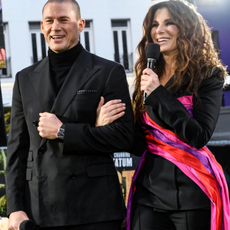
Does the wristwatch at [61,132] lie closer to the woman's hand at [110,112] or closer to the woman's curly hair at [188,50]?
the woman's hand at [110,112]

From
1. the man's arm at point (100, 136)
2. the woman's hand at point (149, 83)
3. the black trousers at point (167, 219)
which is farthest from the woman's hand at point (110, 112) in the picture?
the black trousers at point (167, 219)

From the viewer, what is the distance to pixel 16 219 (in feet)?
5.49

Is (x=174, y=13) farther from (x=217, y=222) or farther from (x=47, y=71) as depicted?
(x=217, y=222)

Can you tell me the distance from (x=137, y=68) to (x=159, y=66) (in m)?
0.18

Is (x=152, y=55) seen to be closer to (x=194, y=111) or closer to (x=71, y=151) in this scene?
(x=194, y=111)

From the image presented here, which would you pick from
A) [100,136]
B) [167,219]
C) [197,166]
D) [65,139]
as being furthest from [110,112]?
[167,219]

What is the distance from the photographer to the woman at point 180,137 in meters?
1.69

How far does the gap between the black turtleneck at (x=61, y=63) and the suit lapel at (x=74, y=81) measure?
4 cm

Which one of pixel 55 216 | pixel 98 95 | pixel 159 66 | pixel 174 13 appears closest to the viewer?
pixel 55 216

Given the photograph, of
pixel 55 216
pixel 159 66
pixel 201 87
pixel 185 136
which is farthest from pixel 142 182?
pixel 159 66

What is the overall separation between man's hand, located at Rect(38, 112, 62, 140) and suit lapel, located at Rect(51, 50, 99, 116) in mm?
58

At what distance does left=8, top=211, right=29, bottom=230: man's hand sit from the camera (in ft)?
5.45

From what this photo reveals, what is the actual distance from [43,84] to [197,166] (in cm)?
94

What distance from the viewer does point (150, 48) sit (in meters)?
1.89
